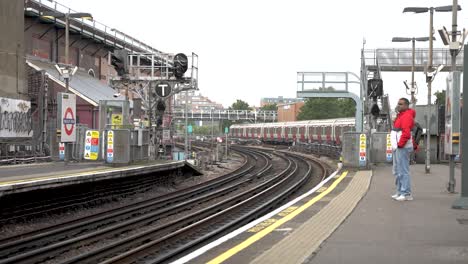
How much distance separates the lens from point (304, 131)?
185 feet

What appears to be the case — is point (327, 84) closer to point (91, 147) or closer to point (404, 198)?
point (91, 147)

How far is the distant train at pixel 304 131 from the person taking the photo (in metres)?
45.1

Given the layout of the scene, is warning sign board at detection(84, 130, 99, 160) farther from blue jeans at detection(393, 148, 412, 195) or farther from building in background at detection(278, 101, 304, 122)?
building in background at detection(278, 101, 304, 122)

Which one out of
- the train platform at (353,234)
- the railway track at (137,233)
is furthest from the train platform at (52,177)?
the train platform at (353,234)

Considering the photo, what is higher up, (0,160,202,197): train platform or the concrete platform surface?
(0,160,202,197): train platform

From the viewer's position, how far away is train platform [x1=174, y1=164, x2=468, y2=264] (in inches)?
249

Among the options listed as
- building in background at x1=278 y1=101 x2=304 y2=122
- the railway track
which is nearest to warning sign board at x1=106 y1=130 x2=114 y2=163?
the railway track

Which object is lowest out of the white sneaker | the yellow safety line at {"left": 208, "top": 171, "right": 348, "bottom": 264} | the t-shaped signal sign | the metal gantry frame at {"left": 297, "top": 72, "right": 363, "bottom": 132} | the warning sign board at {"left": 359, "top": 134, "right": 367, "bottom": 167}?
the yellow safety line at {"left": 208, "top": 171, "right": 348, "bottom": 264}

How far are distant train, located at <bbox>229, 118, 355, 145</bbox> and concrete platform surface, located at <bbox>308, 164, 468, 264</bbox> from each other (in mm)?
22944

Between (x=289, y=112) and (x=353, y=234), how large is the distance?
122633mm

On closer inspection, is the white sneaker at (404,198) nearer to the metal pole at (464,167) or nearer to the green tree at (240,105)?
the metal pole at (464,167)

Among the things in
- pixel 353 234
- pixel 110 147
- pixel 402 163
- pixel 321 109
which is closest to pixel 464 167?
pixel 402 163

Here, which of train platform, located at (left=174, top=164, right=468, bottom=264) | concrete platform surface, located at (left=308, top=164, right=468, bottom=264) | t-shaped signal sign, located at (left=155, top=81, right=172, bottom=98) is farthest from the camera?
t-shaped signal sign, located at (left=155, top=81, right=172, bottom=98)

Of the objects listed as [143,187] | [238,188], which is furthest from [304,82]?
[143,187]
